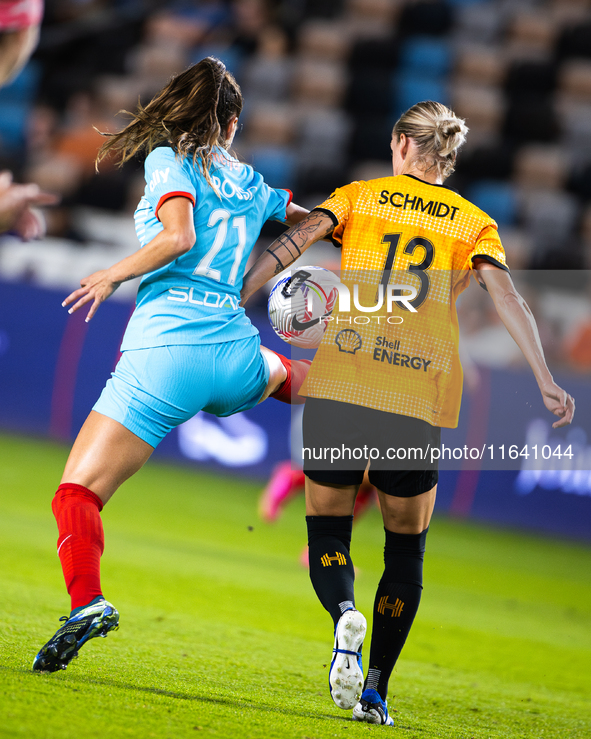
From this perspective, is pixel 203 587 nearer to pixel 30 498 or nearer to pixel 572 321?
pixel 30 498

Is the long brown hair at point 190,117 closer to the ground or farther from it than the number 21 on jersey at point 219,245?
farther from it

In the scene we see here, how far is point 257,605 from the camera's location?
4.72m

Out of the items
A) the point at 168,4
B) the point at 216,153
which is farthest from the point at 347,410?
the point at 168,4

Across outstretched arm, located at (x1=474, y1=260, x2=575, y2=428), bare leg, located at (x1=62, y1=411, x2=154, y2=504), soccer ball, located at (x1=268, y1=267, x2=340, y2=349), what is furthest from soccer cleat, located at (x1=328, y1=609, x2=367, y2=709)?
soccer ball, located at (x1=268, y1=267, x2=340, y2=349)

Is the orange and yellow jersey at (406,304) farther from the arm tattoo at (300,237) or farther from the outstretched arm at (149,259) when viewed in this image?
the outstretched arm at (149,259)

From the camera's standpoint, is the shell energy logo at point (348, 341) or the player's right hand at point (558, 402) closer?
the player's right hand at point (558, 402)

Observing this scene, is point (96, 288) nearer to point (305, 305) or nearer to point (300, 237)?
point (300, 237)

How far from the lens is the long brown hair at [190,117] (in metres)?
2.94

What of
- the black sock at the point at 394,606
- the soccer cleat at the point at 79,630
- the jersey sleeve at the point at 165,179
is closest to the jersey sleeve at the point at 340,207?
the jersey sleeve at the point at 165,179

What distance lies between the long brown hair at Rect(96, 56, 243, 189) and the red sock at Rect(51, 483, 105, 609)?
104cm

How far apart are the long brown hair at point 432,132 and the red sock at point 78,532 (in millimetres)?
1512

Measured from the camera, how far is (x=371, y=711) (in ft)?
9.27

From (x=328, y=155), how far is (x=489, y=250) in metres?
10.3

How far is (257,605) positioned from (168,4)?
40.8ft
